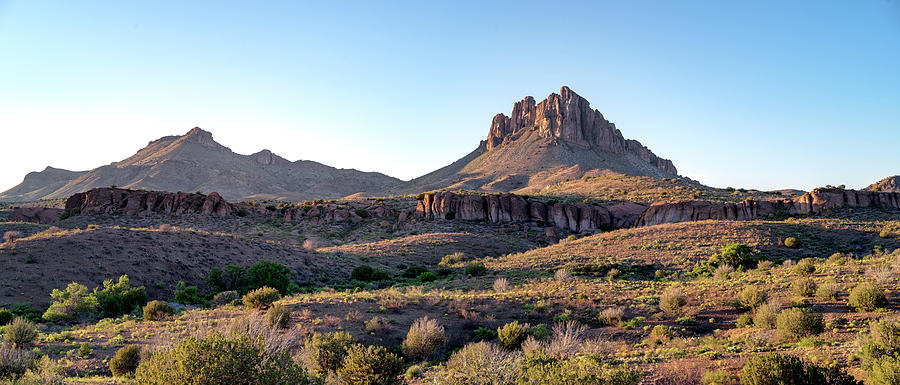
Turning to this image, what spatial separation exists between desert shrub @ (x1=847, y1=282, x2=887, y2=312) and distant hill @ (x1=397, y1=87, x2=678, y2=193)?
9012cm

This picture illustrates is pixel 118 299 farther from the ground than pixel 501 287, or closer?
farther from the ground

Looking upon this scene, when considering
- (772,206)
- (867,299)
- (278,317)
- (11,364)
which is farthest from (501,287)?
(772,206)

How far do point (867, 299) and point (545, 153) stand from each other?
387ft

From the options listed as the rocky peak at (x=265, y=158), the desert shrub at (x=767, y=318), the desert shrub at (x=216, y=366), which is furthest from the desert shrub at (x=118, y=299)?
the rocky peak at (x=265, y=158)

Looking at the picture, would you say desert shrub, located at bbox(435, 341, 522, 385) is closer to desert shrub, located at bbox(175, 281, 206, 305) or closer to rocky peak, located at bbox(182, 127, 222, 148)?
desert shrub, located at bbox(175, 281, 206, 305)

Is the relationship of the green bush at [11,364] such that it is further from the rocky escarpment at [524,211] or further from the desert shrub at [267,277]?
the rocky escarpment at [524,211]

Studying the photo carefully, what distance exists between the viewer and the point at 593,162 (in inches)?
4995

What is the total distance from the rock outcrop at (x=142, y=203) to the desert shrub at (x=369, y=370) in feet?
186

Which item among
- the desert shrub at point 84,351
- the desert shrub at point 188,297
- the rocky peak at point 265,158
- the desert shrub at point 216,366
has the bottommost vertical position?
the desert shrub at point 188,297

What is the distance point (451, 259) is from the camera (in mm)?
40781

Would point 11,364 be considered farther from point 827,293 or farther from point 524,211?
point 524,211

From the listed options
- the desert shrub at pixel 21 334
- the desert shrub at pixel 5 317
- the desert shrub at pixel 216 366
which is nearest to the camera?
the desert shrub at pixel 216 366

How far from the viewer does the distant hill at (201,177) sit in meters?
142

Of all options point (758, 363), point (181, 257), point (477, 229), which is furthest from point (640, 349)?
point (477, 229)
